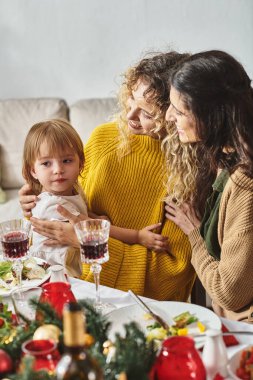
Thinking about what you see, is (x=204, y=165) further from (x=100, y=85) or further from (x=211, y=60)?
(x=100, y=85)

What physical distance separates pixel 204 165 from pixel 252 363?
1.08 metres

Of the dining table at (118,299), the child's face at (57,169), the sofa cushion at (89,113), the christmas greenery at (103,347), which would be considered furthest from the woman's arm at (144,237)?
the sofa cushion at (89,113)

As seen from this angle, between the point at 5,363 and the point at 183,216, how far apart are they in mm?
1279

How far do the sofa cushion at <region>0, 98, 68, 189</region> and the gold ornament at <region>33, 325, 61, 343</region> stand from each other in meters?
2.91

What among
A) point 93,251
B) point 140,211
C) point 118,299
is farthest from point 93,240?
point 140,211

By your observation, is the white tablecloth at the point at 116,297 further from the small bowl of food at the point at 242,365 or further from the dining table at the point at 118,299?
the small bowl of food at the point at 242,365

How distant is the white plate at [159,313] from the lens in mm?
1605

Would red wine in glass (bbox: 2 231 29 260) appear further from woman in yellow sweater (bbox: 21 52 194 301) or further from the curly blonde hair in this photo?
the curly blonde hair

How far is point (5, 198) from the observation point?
404cm

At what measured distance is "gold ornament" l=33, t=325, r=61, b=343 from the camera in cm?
127

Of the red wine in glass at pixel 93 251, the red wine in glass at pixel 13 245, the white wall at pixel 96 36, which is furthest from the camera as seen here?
the white wall at pixel 96 36

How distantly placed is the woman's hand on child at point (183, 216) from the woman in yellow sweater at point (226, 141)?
28 cm

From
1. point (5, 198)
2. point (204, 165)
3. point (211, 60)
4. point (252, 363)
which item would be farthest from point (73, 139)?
point (5, 198)

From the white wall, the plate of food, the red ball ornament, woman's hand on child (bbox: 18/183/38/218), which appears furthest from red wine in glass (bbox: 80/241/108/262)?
the white wall
